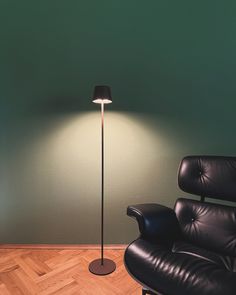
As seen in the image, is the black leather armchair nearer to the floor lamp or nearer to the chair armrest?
the chair armrest

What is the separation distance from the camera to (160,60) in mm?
1713

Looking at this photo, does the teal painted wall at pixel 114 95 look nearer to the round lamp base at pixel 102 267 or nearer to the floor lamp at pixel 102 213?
the floor lamp at pixel 102 213

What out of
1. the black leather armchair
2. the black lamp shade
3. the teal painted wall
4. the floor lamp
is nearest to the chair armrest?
the black leather armchair

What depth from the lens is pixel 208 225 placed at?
1260mm

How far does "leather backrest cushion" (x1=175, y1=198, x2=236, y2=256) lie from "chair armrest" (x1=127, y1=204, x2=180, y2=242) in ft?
0.28

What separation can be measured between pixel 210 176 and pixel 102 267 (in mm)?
1002

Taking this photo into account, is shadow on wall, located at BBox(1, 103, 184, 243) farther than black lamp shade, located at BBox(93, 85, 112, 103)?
Yes

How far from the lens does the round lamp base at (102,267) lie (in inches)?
58.6

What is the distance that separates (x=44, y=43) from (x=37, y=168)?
1014mm

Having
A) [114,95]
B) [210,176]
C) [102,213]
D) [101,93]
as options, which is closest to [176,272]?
[210,176]

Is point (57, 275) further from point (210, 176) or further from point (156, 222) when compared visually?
point (210, 176)

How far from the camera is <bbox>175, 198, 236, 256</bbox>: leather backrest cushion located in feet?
3.92

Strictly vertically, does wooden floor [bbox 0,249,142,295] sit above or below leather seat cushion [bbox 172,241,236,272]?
below

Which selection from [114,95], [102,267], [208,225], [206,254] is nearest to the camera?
[206,254]
